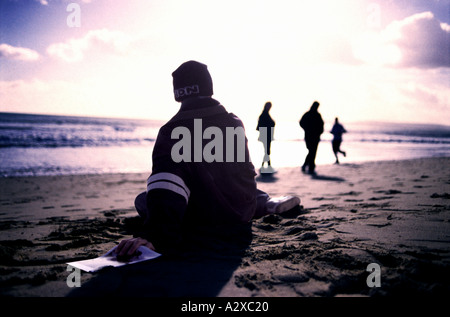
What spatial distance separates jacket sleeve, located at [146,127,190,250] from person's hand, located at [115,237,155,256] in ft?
0.13

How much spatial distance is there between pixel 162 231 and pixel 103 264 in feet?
1.35

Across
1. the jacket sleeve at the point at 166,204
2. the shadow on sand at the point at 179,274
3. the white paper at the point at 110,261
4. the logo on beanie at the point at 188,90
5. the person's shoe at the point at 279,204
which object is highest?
the logo on beanie at the point at 188,90

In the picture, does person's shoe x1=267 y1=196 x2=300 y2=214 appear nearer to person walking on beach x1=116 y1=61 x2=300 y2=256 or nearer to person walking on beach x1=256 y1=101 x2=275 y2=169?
person walking on beach x1=116 y1=61 x2=300 y2=256

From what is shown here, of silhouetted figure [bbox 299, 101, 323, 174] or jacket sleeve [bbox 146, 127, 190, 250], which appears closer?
jacket sleeve [bbox 146, 127, 190, 250]

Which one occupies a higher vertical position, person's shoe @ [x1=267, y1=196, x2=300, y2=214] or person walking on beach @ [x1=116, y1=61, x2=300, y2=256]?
person walking on beach @ [x1=116, y1=61, x2=300, y2=256]

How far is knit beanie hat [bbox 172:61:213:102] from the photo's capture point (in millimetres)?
2482

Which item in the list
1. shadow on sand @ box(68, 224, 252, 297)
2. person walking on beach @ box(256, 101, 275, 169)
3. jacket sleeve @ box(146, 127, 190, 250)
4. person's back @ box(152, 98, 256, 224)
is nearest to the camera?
shadow on sand @ box(68, 224, 252, 297)

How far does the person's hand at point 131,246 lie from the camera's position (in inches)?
79.7

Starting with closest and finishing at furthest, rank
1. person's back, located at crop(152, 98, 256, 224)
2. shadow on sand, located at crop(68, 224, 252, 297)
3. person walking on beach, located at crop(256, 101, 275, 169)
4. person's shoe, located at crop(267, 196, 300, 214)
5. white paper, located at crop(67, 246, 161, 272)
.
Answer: shadow on sand, located at crop(68, 224, 252, 297) < white paper, located at crop(67, 246, 161, 272) < person's back, located at crop(152, 98, 256, 224) < person's shoe, located at crop(267, 196, 300, 214) < person walking on beach, located at crop(256, 101, 275, 169)

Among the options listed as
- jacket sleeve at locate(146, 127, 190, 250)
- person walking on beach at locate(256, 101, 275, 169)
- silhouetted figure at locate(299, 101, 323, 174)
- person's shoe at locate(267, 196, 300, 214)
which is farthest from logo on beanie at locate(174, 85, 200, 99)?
silhouetted figure at locate(299, 101, 323, 174)

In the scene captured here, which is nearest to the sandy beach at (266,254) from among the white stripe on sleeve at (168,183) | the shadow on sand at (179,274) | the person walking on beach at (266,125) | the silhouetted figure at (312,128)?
the shadow on sand at (179,274)

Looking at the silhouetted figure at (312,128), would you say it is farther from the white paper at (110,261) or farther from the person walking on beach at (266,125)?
the white paper at (110,261)

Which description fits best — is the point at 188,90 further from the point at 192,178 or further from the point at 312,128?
the point at 312,128
